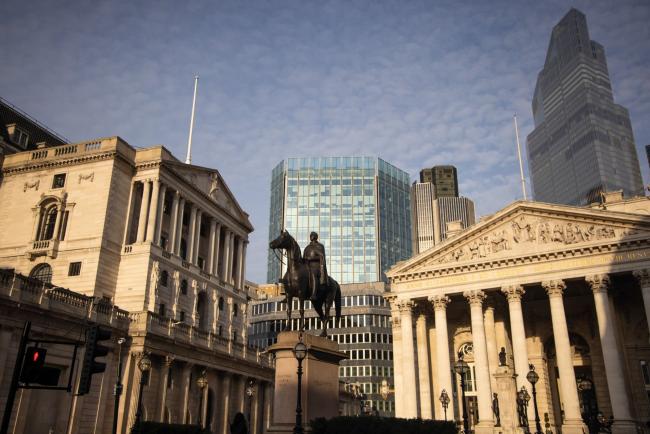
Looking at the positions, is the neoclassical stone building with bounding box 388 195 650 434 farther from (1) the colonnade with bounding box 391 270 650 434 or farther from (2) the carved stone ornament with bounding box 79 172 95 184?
(2) the carved stone ornament with bounding box 79 172 95 184

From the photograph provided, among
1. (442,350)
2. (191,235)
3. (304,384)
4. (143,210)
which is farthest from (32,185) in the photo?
(304,384)

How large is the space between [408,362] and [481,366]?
6.70 m

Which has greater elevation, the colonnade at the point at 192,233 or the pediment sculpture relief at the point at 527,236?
the colonnade at the point at 192,233

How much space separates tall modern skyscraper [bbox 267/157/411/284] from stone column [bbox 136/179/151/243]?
8290cm

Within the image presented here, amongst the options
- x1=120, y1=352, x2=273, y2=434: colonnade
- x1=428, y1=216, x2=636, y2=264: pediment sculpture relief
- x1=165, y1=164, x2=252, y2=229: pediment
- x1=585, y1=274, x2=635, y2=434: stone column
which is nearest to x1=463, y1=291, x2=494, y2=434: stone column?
x1=428, y1=216, x2=636, y2=264: pediment sculpture relief

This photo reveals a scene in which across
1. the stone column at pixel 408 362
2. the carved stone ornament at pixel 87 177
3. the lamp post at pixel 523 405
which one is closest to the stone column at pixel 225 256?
the carved stone ornament at pixel 87 177

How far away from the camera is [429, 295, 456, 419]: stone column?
46.8 metres

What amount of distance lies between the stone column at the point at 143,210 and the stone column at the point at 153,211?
→ 388mm

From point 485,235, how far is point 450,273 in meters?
4.62

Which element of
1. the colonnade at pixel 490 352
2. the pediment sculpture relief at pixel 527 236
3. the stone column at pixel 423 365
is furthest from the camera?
the stone column at pixel 423 365

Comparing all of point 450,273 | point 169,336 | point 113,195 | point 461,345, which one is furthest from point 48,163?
point 461,345

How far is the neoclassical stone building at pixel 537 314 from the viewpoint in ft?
137

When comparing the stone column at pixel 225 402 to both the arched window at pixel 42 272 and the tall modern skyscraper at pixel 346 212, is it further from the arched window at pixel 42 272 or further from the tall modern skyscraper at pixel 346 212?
the tall modern skyscraper at pixel 346 212

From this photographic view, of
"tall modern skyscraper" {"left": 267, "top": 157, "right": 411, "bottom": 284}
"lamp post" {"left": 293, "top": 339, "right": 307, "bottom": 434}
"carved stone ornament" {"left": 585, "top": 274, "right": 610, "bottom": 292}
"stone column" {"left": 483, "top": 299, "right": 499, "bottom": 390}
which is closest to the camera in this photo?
"lamp post" {"left": 293, "top": 339, "right": 307, "bottom": 434}
